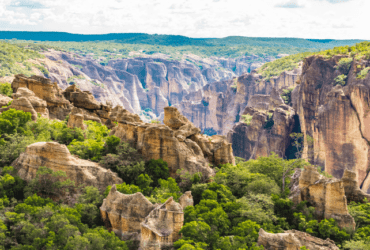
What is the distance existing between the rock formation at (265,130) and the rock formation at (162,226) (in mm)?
52459

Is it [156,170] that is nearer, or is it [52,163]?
[52,163]

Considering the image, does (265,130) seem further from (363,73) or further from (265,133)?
(363,73)

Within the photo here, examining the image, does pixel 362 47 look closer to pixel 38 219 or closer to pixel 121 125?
pixel 121 125

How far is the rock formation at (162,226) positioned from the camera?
2123cm

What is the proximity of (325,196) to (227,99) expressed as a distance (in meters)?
115

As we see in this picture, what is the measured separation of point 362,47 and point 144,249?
75413 mm

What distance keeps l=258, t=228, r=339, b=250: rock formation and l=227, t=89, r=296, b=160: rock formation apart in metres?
49.7

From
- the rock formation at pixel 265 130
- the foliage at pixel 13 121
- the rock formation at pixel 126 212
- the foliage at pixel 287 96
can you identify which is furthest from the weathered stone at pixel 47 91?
the foliage at pixel 287 96

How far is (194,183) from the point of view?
31.3 metres

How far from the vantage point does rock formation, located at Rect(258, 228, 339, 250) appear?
21.3m

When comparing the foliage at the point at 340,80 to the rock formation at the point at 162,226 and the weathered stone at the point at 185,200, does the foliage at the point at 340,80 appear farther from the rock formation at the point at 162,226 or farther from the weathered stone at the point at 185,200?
the rock formation at the point at 162,226

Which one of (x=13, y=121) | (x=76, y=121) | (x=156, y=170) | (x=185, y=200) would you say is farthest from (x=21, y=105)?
(x=185, y=200)

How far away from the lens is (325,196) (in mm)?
27328

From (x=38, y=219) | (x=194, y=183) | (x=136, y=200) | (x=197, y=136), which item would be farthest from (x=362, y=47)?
(x=38, y=219)
